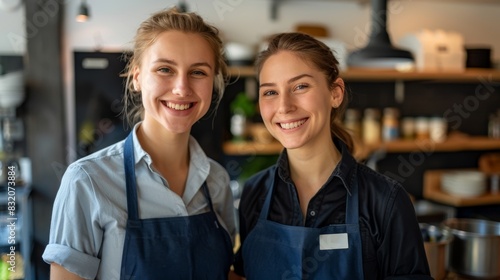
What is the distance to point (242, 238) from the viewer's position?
1.50m

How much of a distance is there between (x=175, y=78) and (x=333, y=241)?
2.05 ft

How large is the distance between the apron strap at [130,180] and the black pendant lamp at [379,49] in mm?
1477

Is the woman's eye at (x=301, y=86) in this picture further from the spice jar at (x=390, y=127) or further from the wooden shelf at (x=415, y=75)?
the spice jar at (x=390, y=127)

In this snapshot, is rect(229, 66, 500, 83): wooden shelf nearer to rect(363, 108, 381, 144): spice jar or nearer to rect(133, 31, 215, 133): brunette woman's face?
rect(363, 108, 381, 144): spice jar

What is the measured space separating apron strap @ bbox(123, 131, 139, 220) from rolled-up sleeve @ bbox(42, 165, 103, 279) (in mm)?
90

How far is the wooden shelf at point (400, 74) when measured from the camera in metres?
3.27

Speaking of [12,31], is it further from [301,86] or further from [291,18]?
[301,86]

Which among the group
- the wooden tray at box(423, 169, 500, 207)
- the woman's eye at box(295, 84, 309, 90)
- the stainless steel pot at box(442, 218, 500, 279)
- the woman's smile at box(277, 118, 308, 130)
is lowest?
the wooden tray at box(423, 169, 500, 207)

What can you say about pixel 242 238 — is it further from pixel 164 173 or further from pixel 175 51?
pixel 175 51

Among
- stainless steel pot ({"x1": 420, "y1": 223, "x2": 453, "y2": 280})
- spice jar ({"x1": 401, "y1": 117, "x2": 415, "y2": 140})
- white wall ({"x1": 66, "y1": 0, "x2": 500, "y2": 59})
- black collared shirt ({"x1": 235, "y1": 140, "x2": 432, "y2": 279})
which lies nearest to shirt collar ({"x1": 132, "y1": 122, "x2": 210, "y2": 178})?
black collared shirt ({"x1": 235, "y1": 140, "x2": 432, "y2": 279})

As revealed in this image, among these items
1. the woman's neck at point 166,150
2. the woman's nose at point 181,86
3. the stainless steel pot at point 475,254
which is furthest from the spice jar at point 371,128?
the woman's nose at point 181,86

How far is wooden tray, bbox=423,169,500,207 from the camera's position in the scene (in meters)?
3.78

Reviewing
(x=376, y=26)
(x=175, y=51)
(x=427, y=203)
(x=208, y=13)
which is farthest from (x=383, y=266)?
(x=427, y=203)

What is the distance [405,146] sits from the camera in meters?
3.71
